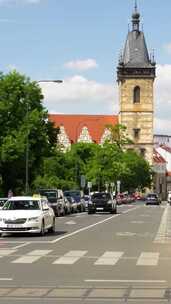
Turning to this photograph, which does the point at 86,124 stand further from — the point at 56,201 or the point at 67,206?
the point at 56,201

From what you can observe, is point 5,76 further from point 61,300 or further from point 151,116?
point 151,116

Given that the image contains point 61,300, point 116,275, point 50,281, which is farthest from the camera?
point 116,275

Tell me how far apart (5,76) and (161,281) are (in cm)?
5055

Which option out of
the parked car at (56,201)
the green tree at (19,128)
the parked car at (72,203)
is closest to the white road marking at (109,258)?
the parked car at (56,201)

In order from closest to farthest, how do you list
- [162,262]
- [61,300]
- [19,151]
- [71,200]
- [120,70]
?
1. [61,300]
2. [162,262]
3. [19,151]
4. [71,200]
5. [120,70]

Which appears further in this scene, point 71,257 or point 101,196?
point 101,196

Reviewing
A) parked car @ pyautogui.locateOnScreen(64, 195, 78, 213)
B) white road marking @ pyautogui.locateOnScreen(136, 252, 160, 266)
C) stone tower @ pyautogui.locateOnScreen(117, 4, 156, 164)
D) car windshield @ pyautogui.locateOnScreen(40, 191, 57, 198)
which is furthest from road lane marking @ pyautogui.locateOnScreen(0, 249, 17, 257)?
stone tower @ pyautogui.locateOnScreen(117, 4, 156, 164)

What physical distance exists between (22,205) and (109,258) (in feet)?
34.5

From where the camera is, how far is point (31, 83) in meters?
63.0

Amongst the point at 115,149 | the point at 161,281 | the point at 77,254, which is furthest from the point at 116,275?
the point at 115,149

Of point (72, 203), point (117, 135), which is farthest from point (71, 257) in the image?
point (117, 135)

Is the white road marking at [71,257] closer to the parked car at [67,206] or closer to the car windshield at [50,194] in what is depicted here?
the car windshield at [50,194]

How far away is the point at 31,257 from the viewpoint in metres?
18.7

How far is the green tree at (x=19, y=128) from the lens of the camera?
58.6 meters
